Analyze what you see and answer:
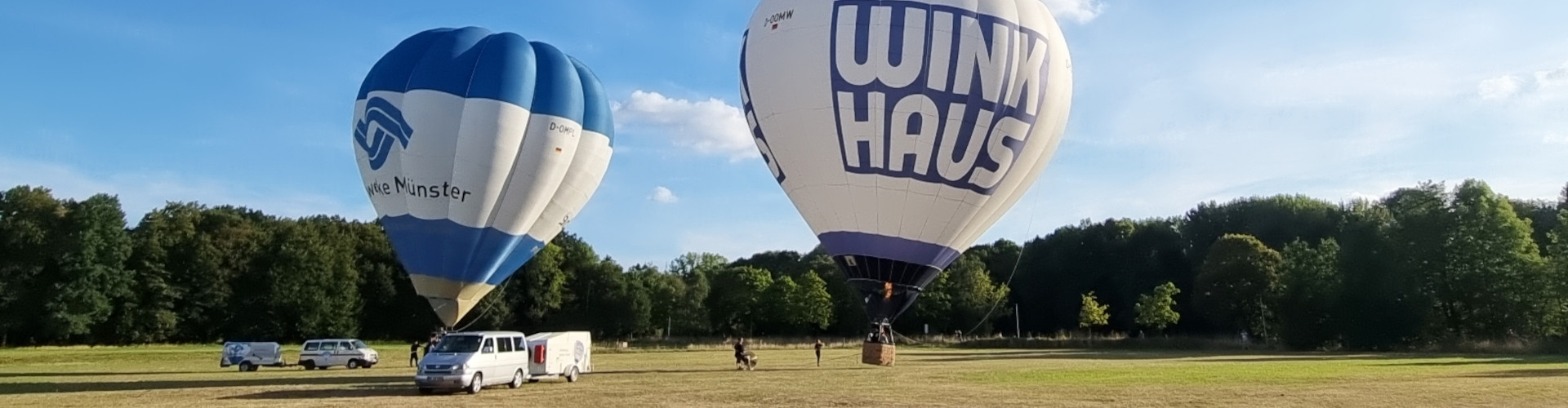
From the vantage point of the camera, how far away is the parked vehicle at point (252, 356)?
31266mm

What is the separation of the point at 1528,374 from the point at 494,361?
862 inches

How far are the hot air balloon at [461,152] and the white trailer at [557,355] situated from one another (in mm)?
3903

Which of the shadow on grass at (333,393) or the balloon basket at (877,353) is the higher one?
the balloon basket at (877,353)

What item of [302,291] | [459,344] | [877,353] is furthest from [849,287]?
[302,291]

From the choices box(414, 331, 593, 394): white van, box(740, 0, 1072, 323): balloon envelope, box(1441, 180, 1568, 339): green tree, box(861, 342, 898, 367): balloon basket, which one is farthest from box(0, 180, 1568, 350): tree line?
box(414, 331, 593, 394): white van

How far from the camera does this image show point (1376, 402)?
1631 centimetres

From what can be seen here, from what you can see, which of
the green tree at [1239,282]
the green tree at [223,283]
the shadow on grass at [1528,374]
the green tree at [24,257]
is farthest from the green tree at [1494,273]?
the green tree at [24,257]

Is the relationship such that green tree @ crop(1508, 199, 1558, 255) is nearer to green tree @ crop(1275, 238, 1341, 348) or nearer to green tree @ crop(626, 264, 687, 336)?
green tree @ crop(1275, 238, 1341, 348)

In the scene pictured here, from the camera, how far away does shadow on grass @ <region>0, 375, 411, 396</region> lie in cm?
2055

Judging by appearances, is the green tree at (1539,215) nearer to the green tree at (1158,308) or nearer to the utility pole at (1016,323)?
the green tree at (1158,308)

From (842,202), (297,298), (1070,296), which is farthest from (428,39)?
(1070,296)

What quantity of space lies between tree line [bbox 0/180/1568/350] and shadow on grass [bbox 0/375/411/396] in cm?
1099

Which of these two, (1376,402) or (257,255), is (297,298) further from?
(1376,402)

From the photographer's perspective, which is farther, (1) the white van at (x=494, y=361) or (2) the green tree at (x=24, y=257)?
(2) the green tree at (x=24, y=257)
